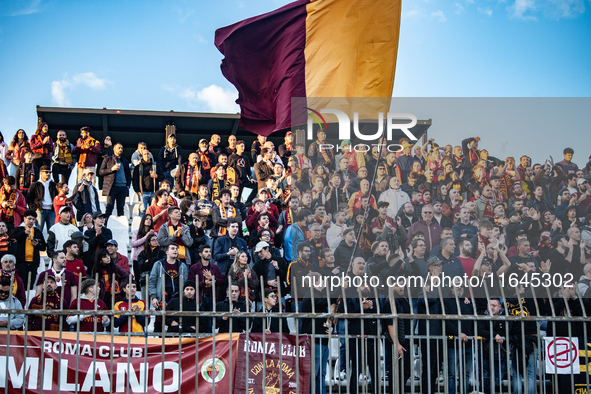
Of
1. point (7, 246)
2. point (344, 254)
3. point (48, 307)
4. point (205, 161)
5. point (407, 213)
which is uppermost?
point (205, 161)

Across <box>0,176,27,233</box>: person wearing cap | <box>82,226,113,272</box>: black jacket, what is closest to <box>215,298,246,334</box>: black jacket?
<box>82,226,113,272</box>: black jacket

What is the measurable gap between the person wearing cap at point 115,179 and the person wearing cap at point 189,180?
108 centimetres

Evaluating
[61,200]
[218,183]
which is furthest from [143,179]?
[61,200]

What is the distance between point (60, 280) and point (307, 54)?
479 cm

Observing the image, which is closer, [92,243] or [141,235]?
[92,243]

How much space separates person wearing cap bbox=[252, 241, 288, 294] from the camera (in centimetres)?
950

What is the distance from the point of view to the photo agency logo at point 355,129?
848 cm

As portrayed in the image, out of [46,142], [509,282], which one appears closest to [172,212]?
[46,142]

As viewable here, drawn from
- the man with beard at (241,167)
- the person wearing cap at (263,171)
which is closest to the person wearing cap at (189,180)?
the man with beard at (241,167)

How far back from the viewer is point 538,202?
455 inches

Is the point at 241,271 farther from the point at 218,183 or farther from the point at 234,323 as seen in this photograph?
Answer: the point at 218,183

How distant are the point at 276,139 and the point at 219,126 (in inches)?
68.4

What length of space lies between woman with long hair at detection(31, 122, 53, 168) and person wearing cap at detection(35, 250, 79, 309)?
12.9ft

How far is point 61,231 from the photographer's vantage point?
1019 cm
